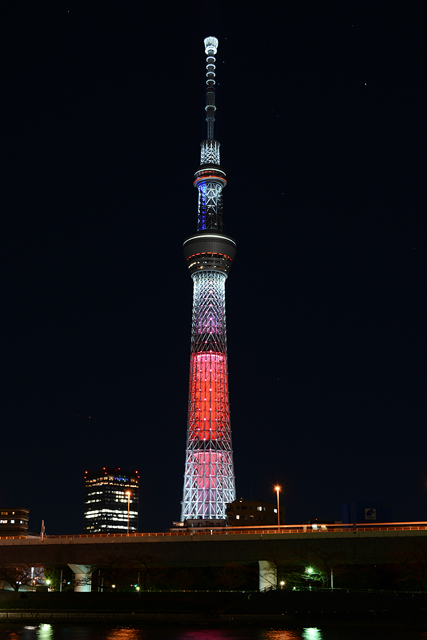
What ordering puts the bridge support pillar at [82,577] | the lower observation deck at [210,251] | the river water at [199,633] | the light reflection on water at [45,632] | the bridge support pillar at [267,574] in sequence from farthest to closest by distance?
1. the lower observation deck at [210,251]
2. the bridge support pillar at [82,577]
3. the bridge support pillar at [267,574]
4. the light reflection on water at [45,632]
5. the river water at [199,633]

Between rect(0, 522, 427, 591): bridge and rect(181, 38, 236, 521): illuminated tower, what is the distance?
66740 millimetres

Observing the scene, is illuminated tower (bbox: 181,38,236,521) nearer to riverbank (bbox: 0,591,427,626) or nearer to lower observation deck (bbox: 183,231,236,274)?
lower observation deck (bbox: 183,231,236,274)

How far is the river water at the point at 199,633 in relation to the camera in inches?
2092

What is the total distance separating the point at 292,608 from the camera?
2672 inches

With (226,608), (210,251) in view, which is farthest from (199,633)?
(210,251)

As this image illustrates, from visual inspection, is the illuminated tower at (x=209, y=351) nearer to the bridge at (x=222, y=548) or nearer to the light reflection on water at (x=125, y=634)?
the bridge at (x=222, y=548)

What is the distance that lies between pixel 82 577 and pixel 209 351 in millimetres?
81272

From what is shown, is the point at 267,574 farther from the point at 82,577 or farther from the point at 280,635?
the point at 280,635

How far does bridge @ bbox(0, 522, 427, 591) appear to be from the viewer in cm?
8250

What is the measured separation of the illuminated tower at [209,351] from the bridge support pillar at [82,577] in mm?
65850

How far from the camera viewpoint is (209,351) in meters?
168

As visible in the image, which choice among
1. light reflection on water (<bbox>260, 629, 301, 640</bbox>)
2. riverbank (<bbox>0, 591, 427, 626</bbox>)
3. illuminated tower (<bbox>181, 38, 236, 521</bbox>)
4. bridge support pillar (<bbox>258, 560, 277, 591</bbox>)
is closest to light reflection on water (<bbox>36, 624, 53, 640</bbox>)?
riverbank (<bbox>0, 591, 427, 626</bbox>)

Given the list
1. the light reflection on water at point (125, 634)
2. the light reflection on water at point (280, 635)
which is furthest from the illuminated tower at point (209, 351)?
the light reflection on water at point (280, 635)

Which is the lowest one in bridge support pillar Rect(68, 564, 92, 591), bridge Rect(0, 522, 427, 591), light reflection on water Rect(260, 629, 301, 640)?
light reflection on water Rect(260, 629, 301, 640)
